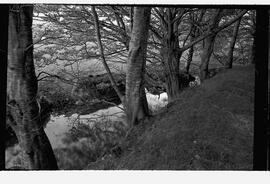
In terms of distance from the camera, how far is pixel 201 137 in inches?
76.7

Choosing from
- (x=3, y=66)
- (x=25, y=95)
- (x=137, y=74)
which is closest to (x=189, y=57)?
(x=137, y=74)

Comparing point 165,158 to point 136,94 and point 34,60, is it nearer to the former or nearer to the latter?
point 136,94

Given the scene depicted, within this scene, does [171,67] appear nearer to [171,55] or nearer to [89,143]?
[171,55]

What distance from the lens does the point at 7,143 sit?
2021 millimetres

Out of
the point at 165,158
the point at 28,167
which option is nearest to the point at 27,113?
the point at 28,167

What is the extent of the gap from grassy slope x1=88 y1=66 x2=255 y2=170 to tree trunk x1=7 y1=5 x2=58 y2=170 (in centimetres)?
57

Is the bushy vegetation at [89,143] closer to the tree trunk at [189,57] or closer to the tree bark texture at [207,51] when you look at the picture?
the tree bark texture at [207,51]

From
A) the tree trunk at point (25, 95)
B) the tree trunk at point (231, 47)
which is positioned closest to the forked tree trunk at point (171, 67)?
the tree trunk at point (231, 47)

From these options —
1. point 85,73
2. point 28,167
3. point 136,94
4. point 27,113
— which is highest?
point 85,73

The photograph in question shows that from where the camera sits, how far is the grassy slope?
1854mm

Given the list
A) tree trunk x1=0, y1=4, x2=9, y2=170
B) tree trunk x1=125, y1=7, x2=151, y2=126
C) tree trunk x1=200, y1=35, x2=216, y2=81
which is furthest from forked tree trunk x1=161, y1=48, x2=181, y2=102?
tree trunk x1=0, y1=4, x2=9, y2=170

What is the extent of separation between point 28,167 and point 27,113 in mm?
488

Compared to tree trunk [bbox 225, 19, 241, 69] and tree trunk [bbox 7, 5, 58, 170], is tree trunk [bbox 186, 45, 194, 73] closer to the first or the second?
tree trunk [bbox 225, 19, 241, 69]

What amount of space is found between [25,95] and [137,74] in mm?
1041
